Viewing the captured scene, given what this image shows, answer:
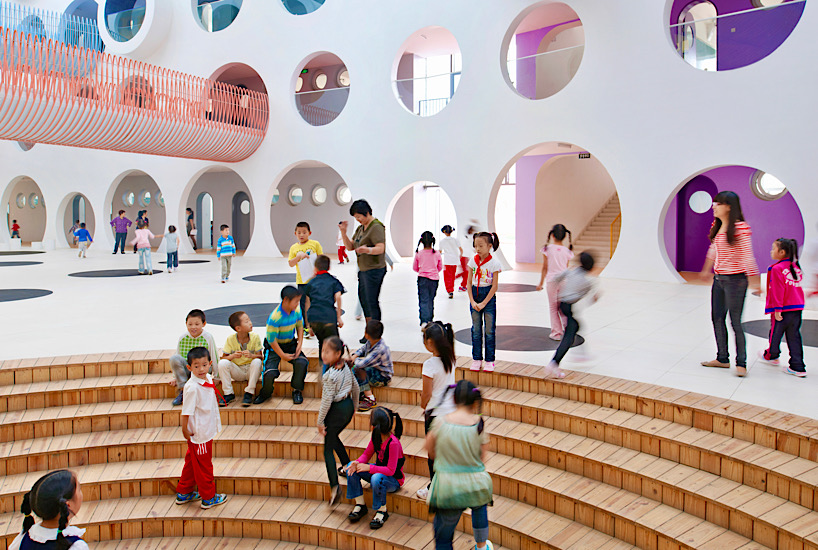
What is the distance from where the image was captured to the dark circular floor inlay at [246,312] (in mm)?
8273

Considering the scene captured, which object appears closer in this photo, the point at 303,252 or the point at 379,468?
the point at 379,468

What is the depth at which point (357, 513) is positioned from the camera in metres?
4.67

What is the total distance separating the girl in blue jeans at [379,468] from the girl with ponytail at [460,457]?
1117mm

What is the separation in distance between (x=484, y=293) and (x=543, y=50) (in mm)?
13934

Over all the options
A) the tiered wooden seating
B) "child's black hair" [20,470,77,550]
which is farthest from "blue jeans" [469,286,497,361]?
"child's black hair" [20,470,77,550]

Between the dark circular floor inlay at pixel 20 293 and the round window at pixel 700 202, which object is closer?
the dark circular floor inlay at pixel 20 293

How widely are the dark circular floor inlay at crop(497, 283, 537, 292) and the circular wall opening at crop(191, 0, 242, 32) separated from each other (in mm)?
12826

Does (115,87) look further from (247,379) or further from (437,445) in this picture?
(437,445)

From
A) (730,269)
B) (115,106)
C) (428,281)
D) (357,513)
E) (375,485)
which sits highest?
(115,106)

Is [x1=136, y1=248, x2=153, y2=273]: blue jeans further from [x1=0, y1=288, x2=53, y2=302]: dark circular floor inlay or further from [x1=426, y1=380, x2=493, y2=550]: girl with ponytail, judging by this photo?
[x1=426, y1=380, x2=493, y2=550]: girl with ponytail

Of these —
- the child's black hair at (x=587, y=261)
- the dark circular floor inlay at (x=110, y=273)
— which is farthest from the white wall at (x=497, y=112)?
the child's black hair at (x=587, y=261)

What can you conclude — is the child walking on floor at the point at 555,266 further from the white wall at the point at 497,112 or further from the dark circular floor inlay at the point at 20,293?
the dark circular floor inlay at the point at 20,293

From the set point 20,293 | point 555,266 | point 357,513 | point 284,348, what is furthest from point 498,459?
point 20,293

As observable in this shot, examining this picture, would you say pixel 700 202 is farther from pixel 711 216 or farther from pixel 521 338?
pixel 521 338
